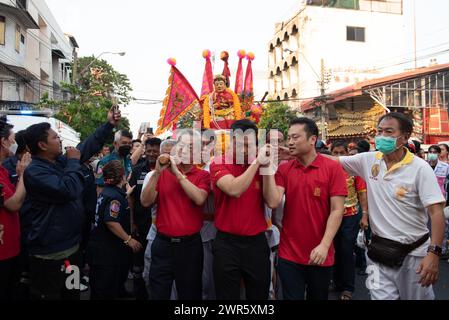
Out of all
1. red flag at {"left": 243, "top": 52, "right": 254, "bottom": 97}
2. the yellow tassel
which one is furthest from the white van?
red flag at {"left": 243, "top": 52, "right": 254, "bottom": 97}

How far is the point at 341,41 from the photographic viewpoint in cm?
3206

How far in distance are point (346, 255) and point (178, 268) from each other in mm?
2523

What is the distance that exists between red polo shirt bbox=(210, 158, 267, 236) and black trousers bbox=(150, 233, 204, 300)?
357mm

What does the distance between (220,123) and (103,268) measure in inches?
118

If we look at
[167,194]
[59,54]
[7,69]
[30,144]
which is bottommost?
[167,194]

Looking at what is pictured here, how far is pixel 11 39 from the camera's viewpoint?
20.6 meters

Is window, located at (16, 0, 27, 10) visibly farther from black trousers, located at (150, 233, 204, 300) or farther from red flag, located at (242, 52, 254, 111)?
black trousers, located at (150, 233, 204, 300)

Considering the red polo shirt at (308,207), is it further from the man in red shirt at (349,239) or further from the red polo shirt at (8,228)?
the red polo shirt at (8,228)

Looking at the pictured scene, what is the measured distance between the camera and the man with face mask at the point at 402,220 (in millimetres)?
2789

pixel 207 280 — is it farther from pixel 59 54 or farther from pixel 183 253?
pixel 59 54

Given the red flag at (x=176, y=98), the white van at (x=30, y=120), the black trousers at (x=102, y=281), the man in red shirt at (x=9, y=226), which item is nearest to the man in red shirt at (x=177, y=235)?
the black trousers at (x=102, y=281)

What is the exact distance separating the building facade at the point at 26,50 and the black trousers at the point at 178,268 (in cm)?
1465
